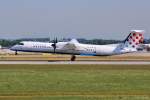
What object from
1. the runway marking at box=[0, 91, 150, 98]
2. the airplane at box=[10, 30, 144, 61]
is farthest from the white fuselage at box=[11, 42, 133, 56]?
the runway marking at box=[0, 91, 150, 98]

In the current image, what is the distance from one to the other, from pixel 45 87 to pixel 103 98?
21.8 feet

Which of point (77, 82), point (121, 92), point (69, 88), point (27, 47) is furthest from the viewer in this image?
point (27, 47)

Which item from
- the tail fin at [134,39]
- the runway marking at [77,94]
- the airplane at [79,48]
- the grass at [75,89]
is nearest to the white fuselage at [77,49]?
the airplane at [79,48]

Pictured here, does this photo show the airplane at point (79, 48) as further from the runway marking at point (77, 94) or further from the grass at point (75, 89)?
the runway marking at point (77, 94)

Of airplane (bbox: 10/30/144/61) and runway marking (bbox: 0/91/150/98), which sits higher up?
runway marking (bbox: 0/91/150/98)

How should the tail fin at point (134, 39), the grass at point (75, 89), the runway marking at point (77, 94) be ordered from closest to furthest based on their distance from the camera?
the grass at point (75, 89), the runway marking at point (77, 94), the tail fin at point (134, 39)

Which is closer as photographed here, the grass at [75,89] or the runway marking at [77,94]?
the grass at [75,89]

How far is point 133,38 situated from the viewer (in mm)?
92438

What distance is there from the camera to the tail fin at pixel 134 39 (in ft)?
297

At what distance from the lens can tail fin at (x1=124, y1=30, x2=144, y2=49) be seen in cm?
9050

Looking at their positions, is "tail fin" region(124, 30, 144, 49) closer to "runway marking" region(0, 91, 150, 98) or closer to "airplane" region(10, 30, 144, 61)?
"airplane" region(10, 30, 144, 61)

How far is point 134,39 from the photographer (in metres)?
92.1

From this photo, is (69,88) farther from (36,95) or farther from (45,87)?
(36,95)

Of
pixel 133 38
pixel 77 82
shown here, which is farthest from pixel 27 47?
pixel 77 82
